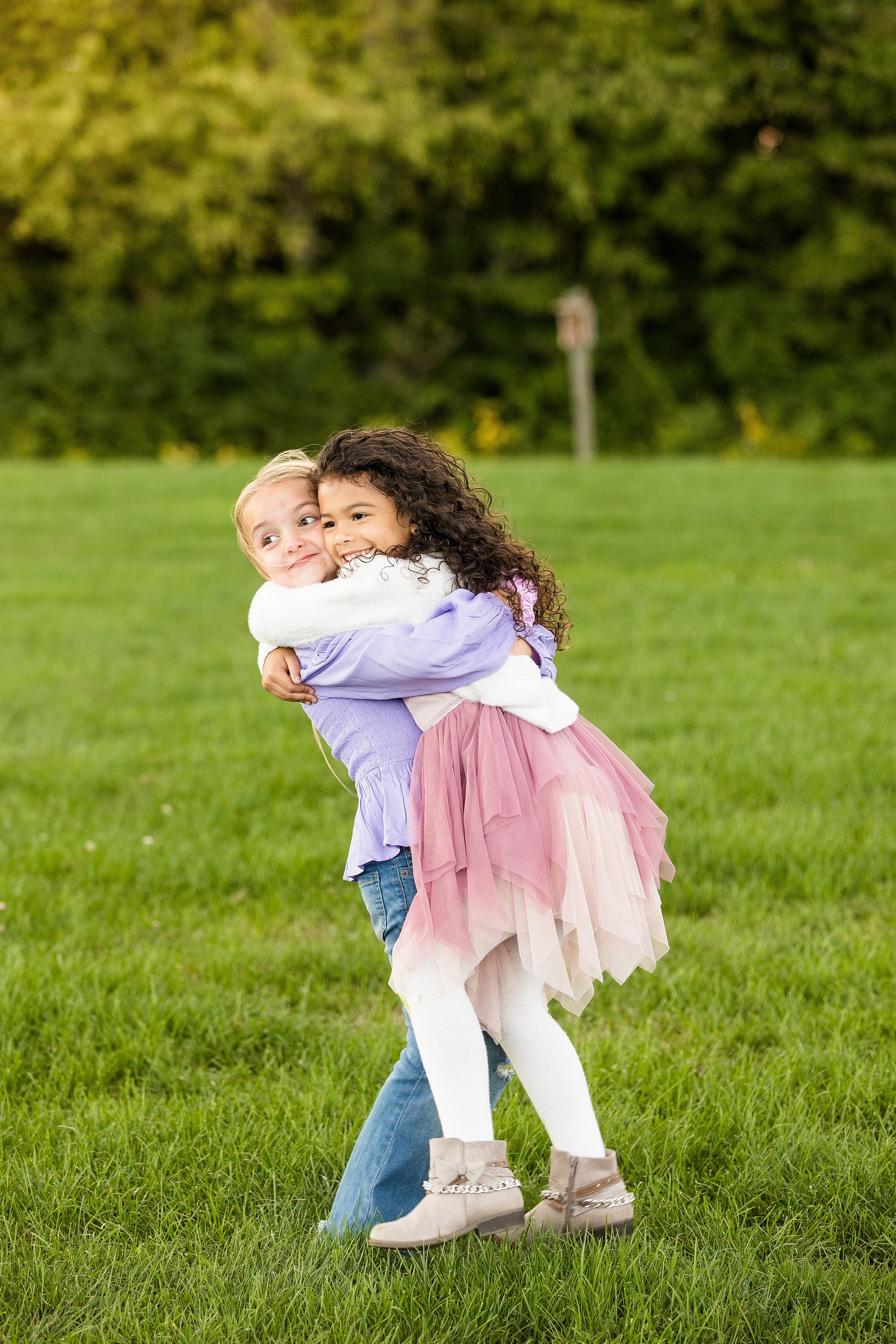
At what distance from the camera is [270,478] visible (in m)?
2.25

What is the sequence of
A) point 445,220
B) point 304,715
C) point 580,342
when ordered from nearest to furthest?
point 304,715 < point 580,342 < point 445,220

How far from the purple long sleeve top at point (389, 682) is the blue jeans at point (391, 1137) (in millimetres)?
98

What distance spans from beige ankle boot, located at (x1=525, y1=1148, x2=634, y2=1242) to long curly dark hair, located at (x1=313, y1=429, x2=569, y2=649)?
930 mm

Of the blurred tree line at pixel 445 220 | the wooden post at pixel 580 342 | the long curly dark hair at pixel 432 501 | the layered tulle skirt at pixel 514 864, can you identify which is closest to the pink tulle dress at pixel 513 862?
the layered tulle skirt at pixel 514 864

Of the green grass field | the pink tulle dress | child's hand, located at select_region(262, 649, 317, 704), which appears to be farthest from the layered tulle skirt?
the green grass field

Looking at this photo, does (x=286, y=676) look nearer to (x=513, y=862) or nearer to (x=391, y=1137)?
(x=513, y=862)

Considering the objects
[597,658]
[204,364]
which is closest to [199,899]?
[597,658]

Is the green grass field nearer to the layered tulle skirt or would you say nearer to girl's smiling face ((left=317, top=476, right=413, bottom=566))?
the layered tulle skirt

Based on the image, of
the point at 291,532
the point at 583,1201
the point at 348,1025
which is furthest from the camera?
the point at 348,1025

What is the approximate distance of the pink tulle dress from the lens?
202cm

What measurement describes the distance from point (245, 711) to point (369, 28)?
2050cm

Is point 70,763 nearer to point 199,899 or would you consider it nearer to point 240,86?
point 199,899

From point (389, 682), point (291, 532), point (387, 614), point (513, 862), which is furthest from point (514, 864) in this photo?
point (291, 532)

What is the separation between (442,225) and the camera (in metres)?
25.9
